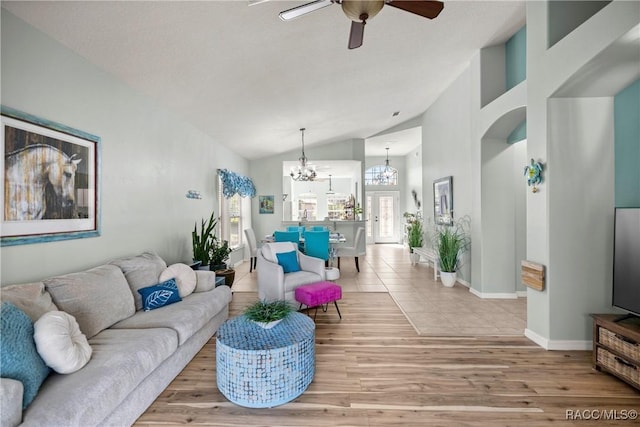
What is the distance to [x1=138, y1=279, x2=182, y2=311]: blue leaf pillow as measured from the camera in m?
2.59

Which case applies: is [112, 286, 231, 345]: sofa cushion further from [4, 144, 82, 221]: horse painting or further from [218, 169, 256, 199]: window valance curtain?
[218, 169, 256, 199]: window valance curtain

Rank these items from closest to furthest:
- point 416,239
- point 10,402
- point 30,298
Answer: point 10,402 < point 30,298 < point 416,239

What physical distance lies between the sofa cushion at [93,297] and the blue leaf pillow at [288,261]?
1.80m

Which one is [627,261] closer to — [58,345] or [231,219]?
[58,345]

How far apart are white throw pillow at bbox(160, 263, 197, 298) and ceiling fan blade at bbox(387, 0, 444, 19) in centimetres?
295

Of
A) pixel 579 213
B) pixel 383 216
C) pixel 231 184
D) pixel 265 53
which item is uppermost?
pixel 265 53

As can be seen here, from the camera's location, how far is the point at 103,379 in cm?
155

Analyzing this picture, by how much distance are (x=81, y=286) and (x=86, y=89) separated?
5.56ft

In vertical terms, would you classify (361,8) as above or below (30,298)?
above

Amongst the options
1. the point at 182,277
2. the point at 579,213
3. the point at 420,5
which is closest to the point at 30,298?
the point at 182,277

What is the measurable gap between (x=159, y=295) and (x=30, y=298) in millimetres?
950

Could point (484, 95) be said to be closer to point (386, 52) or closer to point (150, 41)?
point (386, 52)

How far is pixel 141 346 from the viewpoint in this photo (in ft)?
6.19

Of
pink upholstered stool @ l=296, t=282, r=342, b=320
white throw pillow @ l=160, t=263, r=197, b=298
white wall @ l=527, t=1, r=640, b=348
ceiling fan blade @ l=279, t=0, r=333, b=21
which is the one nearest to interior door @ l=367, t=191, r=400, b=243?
pink upholstered stool @ l=296, t=282, r=342, b=320
